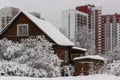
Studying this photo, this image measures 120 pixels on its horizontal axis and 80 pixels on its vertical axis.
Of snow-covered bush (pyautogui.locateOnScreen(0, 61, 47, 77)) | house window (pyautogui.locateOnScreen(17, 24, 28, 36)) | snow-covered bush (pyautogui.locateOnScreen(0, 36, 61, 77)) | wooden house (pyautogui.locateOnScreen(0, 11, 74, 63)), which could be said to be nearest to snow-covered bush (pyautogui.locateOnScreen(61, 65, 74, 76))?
wooden house (pyautogui.locateOnScreen(0, 11, 74, 63))

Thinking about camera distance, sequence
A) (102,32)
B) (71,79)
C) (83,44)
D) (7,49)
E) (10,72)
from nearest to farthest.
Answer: (71,79) → (10,72) → (7,49) → (83,44) → (102,32)

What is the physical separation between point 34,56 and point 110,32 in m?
93.2

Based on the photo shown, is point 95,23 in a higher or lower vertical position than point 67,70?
higher

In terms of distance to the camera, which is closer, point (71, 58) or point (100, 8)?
point (71, 58)

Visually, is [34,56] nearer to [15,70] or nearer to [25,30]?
[15,70]

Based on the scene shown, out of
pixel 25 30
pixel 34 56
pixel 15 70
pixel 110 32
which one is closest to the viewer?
pixel 15 70

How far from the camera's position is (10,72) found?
21188mm

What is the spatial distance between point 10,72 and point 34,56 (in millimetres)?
5760

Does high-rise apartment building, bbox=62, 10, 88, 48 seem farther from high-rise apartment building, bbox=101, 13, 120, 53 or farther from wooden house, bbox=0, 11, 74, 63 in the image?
wooden house, bbox=0, 11, 74, 63

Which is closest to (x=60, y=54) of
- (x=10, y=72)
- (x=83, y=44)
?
(x=10, y=72)

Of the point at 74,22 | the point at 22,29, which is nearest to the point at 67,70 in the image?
the point at 22,29

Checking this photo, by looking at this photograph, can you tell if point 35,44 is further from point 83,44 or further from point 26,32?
point 83,44

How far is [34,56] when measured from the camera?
2680 cm

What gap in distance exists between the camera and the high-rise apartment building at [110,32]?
11312 cm
